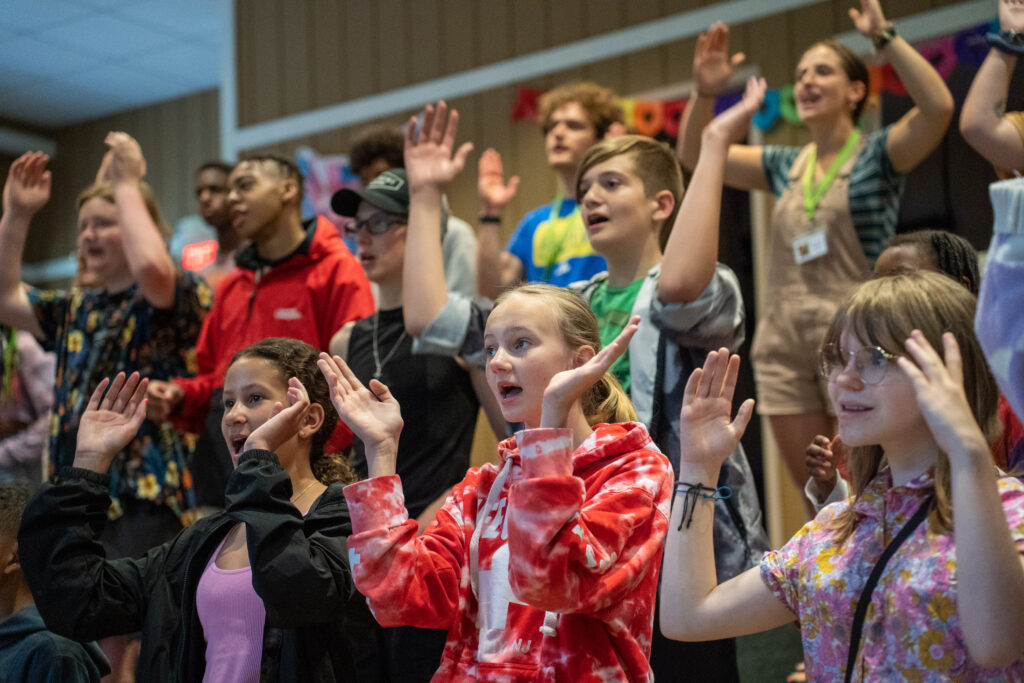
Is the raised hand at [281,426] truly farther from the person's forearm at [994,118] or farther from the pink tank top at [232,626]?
the person's forearm at [994,118]

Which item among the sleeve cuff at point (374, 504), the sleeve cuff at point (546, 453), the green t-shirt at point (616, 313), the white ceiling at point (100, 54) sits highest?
the white ceiling at point (100, 54)

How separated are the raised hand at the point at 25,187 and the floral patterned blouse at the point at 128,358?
9.9 inches

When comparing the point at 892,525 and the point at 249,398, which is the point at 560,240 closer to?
the point at 249,398

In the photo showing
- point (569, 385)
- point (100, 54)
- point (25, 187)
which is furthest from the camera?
point (100, 54)

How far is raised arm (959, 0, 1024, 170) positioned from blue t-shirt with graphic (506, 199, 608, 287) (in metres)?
0.98

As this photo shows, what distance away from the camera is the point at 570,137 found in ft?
11.1

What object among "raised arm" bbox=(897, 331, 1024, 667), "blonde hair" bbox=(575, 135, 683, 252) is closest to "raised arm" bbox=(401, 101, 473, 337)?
"blonde hair" bbox=(575, 135, 683, 252)

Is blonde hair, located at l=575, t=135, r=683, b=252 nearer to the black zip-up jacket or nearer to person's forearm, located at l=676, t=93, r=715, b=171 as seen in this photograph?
person's forearm, located at l=676, t=93, r=715, b=171

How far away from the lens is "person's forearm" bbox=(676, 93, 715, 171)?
10.1ft

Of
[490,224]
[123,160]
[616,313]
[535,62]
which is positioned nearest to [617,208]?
[616,313]

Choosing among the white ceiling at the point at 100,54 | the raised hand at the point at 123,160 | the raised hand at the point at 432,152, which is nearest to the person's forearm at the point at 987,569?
the raised hand at the point at 432,152

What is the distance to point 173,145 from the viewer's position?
855 cm

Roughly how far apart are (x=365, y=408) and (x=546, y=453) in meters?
0.40

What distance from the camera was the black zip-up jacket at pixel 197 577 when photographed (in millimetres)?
1690
